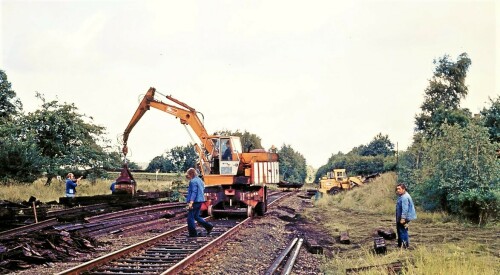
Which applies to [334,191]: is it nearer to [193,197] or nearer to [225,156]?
[225,156]

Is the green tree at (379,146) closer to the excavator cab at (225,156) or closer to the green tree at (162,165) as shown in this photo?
the green tree at (162,165)

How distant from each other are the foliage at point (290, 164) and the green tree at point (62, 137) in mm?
70638

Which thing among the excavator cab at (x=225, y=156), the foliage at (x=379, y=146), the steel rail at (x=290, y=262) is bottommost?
the steel rail at (x=290, y=262)

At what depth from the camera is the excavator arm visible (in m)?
21.1

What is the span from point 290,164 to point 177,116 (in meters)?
92.4

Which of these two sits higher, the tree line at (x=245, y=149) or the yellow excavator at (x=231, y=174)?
the tree line at (x=245, y=149)

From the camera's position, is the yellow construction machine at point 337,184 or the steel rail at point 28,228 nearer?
the steel rail at point 28,228

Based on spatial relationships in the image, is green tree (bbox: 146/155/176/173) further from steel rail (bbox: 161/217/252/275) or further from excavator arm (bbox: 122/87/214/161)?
steel rail (bbox: 161/217/252/275)

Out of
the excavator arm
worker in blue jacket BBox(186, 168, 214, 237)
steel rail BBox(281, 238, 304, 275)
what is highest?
the excavator arm

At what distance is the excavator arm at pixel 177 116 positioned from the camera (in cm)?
2106

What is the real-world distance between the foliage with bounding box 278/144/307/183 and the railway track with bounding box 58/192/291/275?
9192cm

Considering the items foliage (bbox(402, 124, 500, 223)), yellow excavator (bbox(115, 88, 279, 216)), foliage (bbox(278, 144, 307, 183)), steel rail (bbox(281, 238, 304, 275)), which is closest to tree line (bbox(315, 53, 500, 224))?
foliage (bbox(402, 124, 500, 223))

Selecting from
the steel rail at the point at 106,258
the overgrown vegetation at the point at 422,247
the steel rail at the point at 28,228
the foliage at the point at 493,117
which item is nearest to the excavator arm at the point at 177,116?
the overgrown vegetation at the point at 422,247

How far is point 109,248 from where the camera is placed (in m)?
12.0
